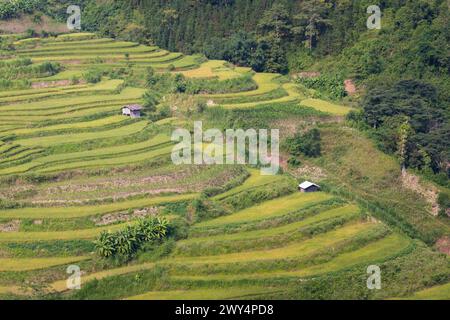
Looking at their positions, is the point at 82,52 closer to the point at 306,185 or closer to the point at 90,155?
the point at 90,155

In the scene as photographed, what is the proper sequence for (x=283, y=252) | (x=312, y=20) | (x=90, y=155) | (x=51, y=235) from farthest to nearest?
(x=312, y=20) → (x=90, y=155) → (x=51, y=235) → (x=283, y=252)

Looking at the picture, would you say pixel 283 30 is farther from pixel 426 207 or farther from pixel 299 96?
pixel 426 207

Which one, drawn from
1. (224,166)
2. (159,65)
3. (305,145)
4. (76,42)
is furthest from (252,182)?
(76,42)

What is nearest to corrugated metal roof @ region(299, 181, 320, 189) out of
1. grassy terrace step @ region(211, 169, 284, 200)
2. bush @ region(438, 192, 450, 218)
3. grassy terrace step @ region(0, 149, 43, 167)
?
grassy terrace step @ region(211, 169, 284, 200)

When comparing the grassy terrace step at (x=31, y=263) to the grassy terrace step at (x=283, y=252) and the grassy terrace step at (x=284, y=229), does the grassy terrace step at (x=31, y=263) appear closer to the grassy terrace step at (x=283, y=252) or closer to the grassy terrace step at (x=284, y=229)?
the grassy terrace step at (x=283, y=252)

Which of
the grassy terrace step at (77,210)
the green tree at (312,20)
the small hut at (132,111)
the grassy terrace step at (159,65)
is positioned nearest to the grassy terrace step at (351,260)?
the grassy terrace step at (77,210)
